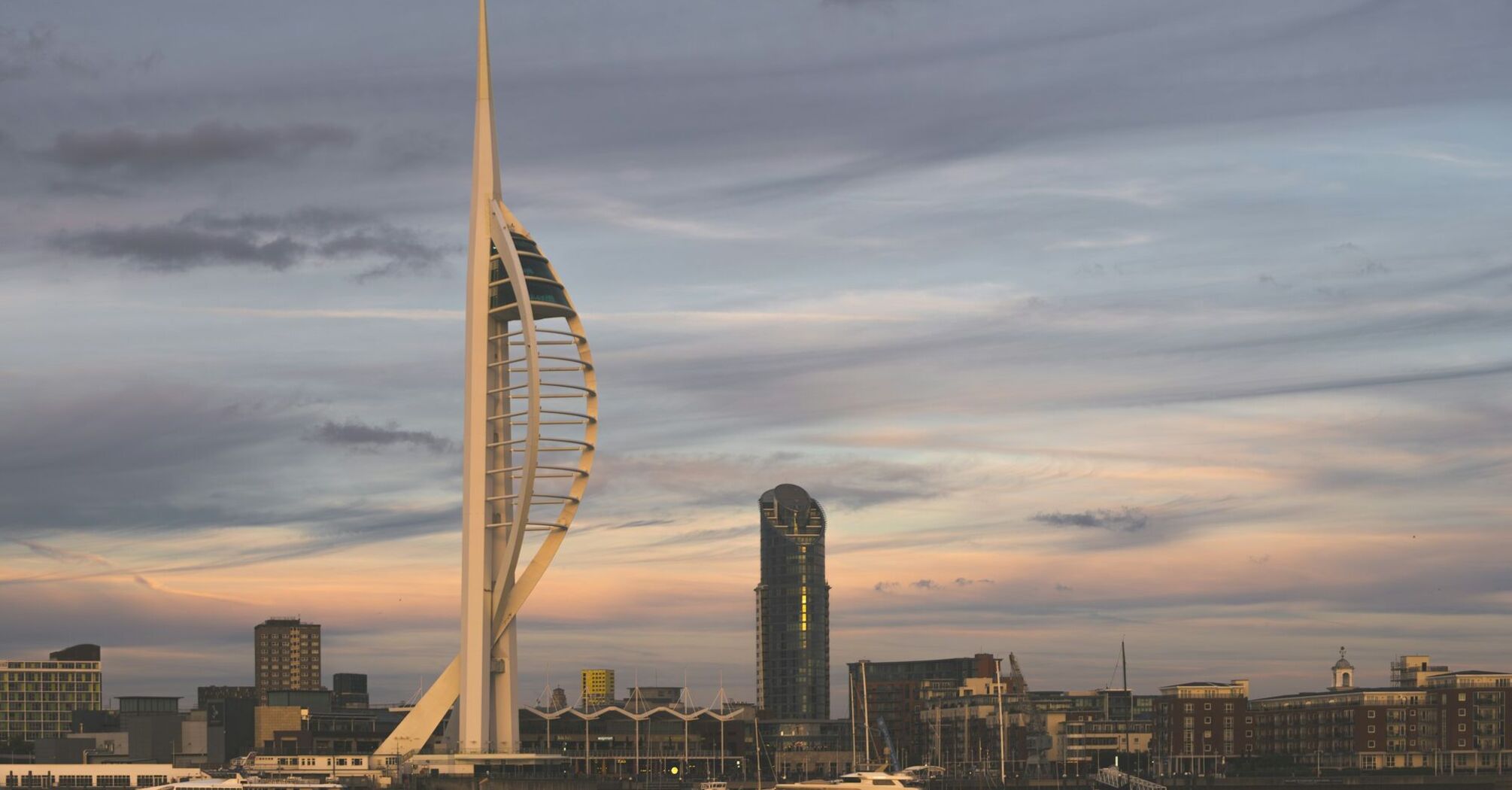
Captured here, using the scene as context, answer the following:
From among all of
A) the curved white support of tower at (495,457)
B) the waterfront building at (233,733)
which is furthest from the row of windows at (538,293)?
the waterfront building at (233,733)

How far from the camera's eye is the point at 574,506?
12838 cm

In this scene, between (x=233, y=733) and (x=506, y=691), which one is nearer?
(x=506, y=691)

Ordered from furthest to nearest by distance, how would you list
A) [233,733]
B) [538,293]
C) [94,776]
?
[233,733]
[94,776]
[538,293]

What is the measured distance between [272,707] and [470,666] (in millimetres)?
67693

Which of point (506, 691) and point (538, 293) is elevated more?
point (538, 293)

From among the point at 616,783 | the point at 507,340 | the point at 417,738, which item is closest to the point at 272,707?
the point at 616,783

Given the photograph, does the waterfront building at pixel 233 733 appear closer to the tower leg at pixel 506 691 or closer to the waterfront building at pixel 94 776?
the waterfront building at pixel 94 776

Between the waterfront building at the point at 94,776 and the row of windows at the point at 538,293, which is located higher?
the row of windows at the point at 538,293

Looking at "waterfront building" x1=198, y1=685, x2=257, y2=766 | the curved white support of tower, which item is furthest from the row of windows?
"waterfront building" x1=198, y1=685, x2=257, y2=766

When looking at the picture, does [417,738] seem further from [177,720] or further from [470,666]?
[177,720]

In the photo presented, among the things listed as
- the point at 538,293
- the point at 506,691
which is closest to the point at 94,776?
the point at 506,691

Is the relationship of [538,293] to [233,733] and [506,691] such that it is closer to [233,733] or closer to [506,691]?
[506,691]

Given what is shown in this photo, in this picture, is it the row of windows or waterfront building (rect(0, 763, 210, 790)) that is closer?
the row of windows

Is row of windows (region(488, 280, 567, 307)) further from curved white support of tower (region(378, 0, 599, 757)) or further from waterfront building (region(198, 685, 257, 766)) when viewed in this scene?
waterfront building (region(198, 685, 257, 766))
